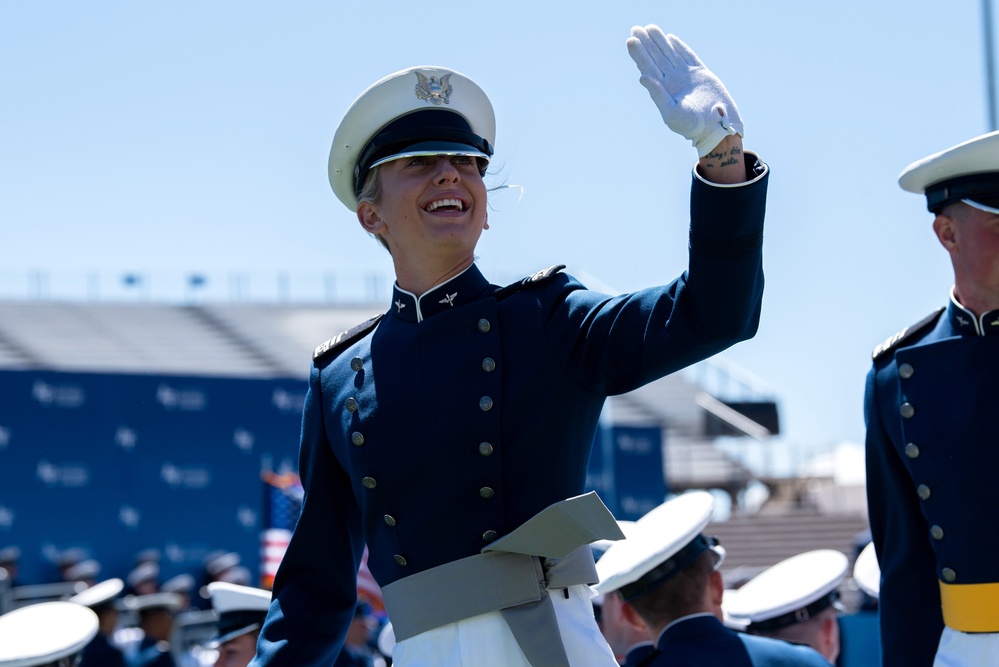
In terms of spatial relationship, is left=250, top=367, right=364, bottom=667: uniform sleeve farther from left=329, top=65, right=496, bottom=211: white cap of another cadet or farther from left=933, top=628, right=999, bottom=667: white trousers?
left=933, top=628, right=999, bottom=667: white trousers

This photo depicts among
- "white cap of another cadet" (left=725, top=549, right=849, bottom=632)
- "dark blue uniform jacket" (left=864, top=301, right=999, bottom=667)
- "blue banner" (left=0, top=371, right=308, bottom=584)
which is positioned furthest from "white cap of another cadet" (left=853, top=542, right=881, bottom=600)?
"blue banner" (left=0, top=371, right=308, bottom=584)

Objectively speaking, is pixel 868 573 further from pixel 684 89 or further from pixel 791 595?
→ pixel 684 89

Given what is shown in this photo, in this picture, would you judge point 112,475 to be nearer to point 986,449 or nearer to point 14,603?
point 14,603

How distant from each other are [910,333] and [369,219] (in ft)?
4.30

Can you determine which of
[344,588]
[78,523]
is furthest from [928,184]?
[78,523]

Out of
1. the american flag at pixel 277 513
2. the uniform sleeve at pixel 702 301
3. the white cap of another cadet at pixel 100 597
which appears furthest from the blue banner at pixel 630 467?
the uniform sleeve at pixel 702 301

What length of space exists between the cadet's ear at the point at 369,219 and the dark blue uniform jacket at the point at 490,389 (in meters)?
0.16

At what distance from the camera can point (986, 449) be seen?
126 inches

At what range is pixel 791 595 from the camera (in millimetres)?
5891

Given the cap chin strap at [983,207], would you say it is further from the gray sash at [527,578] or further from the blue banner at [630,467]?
the blue banner at [630,467]

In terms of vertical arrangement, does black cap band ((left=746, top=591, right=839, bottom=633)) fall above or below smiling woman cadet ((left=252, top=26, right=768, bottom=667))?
below

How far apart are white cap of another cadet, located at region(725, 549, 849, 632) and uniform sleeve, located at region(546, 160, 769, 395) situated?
345 cm

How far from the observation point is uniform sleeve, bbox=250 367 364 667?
3139 millimetres

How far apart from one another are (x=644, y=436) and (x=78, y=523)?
287 inches
